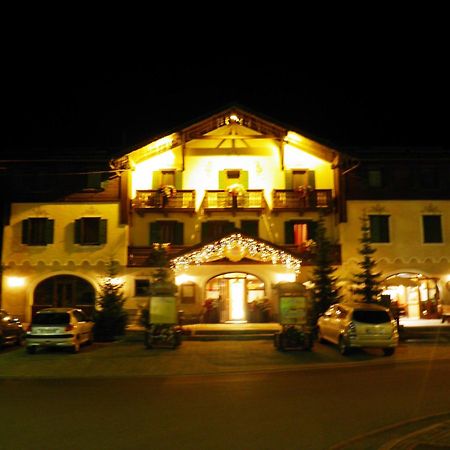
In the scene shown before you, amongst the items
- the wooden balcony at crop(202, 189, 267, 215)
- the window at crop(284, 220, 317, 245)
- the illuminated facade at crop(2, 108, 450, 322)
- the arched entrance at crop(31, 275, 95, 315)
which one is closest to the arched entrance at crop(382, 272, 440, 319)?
the illuminated facade at crop(2, 108, 450, 322)

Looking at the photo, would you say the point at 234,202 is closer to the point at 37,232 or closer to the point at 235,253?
the point at 235,253

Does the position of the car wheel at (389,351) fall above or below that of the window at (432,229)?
below

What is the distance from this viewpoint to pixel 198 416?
8.81 metres

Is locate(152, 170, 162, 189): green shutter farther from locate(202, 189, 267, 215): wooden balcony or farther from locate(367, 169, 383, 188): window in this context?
locate(367, 169, 383, 188): window

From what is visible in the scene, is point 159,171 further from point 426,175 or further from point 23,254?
point 426,175

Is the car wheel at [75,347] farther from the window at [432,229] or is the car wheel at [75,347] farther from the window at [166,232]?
the window at [432,229]

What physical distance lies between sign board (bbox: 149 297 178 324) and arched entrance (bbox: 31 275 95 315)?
1100 centimetres

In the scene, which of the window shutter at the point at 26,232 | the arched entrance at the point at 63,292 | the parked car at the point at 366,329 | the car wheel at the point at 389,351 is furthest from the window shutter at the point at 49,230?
the car wheel at the point at 389,351

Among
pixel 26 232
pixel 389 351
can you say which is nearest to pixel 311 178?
pixel 389 351

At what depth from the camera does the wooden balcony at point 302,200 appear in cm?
3117

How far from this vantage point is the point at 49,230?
31.2m

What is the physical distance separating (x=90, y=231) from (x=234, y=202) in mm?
8041

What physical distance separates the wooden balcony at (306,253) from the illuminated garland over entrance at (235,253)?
0.53m

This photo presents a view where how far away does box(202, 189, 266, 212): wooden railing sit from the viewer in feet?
102
